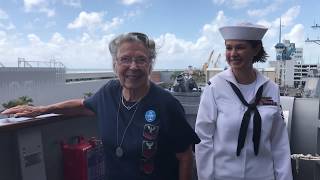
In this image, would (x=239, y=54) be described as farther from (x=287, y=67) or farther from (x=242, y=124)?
(x=287, y=67)

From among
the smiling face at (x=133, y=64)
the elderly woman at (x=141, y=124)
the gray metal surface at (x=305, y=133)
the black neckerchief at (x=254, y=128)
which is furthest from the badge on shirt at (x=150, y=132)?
the gray metal surface at (x=305, y=133)

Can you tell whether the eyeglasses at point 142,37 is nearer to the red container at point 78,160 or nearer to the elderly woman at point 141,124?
the elderly woman at point 141,124

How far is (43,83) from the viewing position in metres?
43.3

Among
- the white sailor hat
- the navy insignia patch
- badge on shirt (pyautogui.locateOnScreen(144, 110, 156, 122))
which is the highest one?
the white sailor hat

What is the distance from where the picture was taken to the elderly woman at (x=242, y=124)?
2131 mm

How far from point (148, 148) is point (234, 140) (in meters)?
0.51

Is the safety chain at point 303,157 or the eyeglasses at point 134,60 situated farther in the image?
the safety chain at point 303,157

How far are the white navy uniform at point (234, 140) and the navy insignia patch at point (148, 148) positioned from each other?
394 millimetres

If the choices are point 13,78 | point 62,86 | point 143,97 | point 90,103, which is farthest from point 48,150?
point 62,86

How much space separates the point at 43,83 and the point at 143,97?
1696 inches

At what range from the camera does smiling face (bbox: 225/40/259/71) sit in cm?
217

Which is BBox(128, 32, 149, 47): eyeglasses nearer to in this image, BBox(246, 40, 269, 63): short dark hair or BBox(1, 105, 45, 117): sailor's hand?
BBox(246, 40, 269, 63): short dark hair

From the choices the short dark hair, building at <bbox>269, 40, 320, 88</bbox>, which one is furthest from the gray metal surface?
building at <bbox>269, 40, 320, 88</bbox>

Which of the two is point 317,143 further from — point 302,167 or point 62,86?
point 62,86
